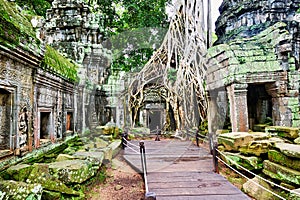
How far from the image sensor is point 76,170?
394 centimetres

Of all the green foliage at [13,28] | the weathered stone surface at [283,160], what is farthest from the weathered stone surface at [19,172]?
the weathered stone surface at [283,160]

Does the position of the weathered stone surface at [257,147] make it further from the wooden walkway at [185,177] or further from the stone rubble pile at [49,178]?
the stone rubble pile at [49,178]

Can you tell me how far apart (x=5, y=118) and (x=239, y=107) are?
19.1ft

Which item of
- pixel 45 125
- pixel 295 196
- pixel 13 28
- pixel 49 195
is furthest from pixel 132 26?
pixel 295 196

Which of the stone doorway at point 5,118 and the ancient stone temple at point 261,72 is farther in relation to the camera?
the ancient stone temple at point 261,72

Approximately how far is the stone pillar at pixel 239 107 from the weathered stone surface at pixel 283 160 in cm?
220

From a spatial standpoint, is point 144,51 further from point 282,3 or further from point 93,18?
point 282,3

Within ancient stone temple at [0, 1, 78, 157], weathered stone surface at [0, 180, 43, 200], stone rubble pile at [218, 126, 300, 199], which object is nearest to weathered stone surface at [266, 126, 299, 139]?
stone rubble pile at [218, 126, 300, 199]

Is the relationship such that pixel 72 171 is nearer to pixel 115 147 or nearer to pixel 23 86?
pixel 23 86

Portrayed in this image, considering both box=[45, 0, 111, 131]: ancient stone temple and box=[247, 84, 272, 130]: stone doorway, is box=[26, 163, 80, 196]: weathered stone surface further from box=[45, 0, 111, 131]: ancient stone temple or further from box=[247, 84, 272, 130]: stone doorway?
box=[247, 84, 272, 130]: stone doorway

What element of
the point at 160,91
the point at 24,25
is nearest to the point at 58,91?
the point at 24,25

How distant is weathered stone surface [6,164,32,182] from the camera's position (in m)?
3.20

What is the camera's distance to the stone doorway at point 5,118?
3.58 meters

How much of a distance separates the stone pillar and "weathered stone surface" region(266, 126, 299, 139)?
28.6 inches
